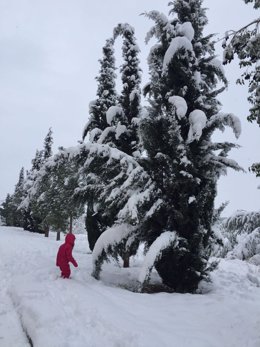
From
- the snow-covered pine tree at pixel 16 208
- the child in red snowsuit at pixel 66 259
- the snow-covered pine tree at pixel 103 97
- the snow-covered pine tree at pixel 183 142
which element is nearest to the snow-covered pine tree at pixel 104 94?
the snow-covered pine tree at pixel 103 97

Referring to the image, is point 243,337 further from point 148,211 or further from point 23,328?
point 148,211

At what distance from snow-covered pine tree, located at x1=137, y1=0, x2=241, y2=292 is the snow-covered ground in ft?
3.62

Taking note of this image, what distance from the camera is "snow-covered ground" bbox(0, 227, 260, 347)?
5.25 metres

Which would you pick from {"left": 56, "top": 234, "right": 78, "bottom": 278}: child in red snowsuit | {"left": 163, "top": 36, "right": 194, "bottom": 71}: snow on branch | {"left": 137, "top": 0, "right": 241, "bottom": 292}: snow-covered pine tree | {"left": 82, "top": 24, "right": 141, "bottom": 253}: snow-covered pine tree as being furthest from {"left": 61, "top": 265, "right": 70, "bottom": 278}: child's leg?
{"left": 163, "top": 36, "right": 194, "bottom": 71}: snow on branch

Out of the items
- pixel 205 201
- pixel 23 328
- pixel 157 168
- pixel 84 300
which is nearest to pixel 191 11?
pixel 157 168

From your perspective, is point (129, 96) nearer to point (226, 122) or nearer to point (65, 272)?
point (226, 122)

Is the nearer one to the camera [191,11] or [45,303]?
[45,303]

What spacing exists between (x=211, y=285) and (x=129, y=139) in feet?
27.1

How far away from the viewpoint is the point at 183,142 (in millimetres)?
9656

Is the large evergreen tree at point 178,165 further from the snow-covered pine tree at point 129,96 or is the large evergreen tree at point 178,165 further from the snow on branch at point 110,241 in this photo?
the snow-covered pine tree at point 129,96

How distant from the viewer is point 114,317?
6066 millimetres

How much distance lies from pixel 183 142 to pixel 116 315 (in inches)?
203

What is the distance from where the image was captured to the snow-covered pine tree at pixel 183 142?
9078 mm

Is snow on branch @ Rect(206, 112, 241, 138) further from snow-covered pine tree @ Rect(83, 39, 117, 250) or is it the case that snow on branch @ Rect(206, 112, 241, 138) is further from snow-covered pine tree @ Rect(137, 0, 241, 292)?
snow-covered pine tree @ Rect(83, 39, 117, 250)
